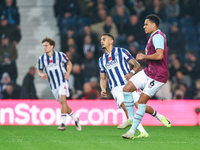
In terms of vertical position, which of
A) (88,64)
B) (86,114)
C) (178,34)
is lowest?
(86,114)

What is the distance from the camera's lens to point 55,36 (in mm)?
14242

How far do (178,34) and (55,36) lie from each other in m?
4.38

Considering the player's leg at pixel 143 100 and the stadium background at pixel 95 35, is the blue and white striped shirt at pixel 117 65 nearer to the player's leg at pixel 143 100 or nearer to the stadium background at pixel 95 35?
the player's leg at pixel 143 100

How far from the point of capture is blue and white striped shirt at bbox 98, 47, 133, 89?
709 centimetres

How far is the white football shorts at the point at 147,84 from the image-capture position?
5.87 metres

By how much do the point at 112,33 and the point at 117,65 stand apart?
5.79 metres

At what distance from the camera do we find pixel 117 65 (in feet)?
23.4

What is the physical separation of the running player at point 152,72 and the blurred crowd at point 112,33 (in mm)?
5439

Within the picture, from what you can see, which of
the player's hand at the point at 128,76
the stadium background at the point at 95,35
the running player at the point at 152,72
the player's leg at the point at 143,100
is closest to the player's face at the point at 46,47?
the player's hand at the point at 128,76

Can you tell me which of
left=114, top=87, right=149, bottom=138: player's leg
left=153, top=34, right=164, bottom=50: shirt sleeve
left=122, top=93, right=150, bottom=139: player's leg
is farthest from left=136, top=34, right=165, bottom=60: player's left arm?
left=114, top=87, right=149, bottom=138: player's leg

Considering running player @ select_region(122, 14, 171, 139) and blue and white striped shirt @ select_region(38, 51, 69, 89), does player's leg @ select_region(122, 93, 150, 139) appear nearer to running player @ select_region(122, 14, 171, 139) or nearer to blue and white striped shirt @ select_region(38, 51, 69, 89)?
running player @ select_region(122, 14, 171, 139)

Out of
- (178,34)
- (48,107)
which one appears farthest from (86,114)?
(178,34)

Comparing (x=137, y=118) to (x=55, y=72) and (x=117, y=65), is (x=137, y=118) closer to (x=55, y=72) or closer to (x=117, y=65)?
(x=117, y=65)

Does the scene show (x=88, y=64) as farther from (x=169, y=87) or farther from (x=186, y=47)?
(x=186, y=47)
